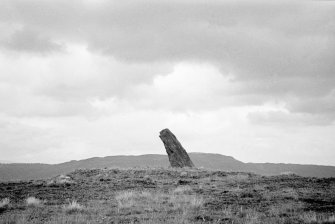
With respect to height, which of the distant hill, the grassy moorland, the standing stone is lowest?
the distant hill

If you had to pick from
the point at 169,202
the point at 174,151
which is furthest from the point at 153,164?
the point at 169,202

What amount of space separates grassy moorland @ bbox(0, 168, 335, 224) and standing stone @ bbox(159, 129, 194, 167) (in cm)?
897

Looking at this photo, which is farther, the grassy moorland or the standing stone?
the standing stone

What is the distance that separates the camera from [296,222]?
33.6 feet

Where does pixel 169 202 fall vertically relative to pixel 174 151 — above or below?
below

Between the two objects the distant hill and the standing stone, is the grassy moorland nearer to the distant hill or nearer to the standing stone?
the standing stone

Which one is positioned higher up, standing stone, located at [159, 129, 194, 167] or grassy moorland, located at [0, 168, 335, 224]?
standing stone, located at [159, 129, 194, 167]

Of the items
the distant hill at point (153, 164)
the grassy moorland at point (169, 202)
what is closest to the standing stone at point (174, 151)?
the grassy moorland at point (169, 202)

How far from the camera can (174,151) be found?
33656 mm

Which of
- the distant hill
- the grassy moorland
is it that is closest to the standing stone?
the grassy moorland

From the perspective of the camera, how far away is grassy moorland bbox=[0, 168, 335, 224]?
11.2 m

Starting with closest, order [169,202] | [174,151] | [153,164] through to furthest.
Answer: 1. [169,202]
2. [174,151]
3. [153,164]

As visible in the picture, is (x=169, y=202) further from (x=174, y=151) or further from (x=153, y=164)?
(x=153, y=164)

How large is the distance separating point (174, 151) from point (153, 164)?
3737 inches
